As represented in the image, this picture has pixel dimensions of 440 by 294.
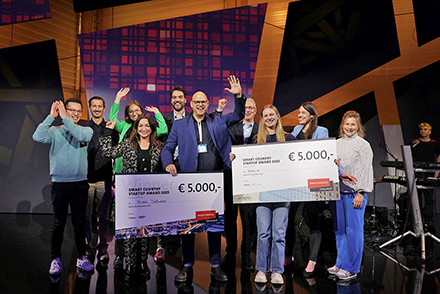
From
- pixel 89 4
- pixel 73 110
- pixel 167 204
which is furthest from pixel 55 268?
pixel 89 4

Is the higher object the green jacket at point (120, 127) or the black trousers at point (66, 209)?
the green jacket at point (120, 127)

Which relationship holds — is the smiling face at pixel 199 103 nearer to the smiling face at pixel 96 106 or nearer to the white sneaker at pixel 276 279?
the smiling face at pixel 96 106

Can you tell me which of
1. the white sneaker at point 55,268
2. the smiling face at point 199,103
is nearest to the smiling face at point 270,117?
the smiling face at point 199,103

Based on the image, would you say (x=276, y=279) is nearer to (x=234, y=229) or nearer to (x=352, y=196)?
(x=234, y=229)

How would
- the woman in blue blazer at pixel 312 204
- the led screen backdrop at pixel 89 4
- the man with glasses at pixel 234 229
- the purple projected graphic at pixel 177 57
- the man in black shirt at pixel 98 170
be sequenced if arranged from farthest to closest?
the led screen backdrop at pixel 89 4
the purple projected graphic at pixel 177 57
the man in black shirt at pixel 98 170
the man with glasses at pixel 234 229
the woman in blue blazer at pixel 312 204

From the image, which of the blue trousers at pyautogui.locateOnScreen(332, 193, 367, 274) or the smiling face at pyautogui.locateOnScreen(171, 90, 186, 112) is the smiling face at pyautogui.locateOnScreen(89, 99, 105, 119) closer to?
the smiling face at pyautogui.locateOnScreen(171, 90, 186, 112)

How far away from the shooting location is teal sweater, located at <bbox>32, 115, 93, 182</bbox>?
3.16 m

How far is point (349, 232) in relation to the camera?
316 centimetres

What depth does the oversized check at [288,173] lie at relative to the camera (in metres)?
3.01

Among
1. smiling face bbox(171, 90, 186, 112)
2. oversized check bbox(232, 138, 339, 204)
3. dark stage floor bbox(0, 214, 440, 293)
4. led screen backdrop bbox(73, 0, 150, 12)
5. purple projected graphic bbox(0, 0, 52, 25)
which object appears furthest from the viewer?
led screen backdrop bbox(73, 0, 150, 12)

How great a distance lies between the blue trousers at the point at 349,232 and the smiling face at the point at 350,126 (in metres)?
0.60

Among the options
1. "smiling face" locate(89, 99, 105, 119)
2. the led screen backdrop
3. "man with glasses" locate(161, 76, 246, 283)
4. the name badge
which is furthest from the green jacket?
the led screen backdrop

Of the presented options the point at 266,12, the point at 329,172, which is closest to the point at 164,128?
the point at 329,172

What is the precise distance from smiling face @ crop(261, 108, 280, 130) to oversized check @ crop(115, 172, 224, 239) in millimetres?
660
